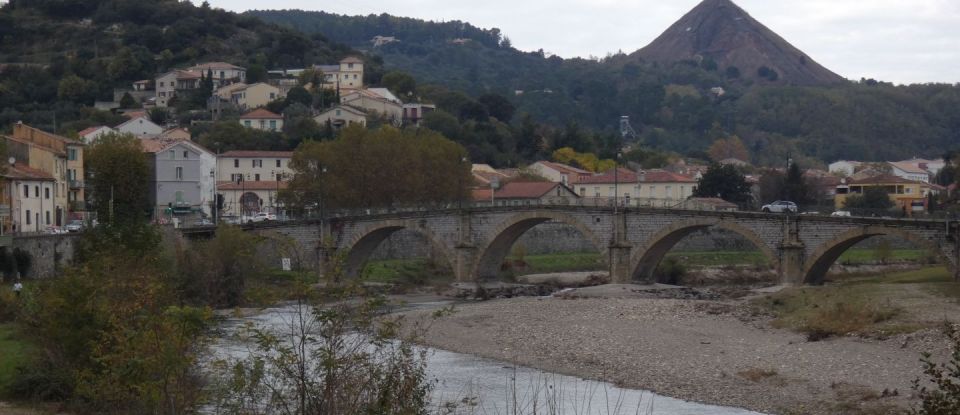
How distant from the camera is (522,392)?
33.9 meters

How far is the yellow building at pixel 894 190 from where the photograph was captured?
107312 millimetres

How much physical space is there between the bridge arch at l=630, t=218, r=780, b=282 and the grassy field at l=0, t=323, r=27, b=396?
30615 millimetres

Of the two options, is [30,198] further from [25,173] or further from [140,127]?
[140,127]

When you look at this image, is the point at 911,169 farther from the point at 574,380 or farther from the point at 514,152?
the point at 574,380

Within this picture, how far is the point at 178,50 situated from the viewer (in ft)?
528

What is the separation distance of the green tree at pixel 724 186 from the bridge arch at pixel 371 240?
3697 centimetres

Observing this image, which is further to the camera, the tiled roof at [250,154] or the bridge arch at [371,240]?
the tiled roof at [250,154]

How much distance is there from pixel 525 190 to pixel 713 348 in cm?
5976

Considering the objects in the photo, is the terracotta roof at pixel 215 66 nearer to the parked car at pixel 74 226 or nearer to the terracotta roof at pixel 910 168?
the terracotta roof at pixel 910 168

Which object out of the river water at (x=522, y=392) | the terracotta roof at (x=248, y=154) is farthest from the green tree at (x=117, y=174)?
the river water at (x=522, y=392)

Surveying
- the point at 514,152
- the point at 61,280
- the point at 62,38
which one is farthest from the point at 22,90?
the point at 61,280

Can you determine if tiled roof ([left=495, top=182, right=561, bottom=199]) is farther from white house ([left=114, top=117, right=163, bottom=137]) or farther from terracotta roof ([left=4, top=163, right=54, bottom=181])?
terracotta roof ([left=4, top=163, right=54, bottom=181])

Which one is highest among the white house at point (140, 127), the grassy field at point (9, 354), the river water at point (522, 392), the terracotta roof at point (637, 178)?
the white house at point (140, 127)

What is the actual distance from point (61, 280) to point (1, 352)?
4789 millimetres
